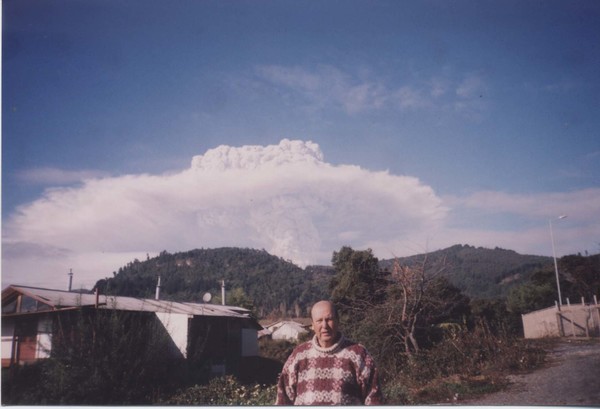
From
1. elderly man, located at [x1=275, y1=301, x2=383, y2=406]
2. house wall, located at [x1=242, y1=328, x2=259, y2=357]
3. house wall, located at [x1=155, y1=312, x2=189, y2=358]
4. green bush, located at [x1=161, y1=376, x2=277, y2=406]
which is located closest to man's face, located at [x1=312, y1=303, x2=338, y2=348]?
elderly man, located at [x1=275, y1=301, x2=383, y2=406]

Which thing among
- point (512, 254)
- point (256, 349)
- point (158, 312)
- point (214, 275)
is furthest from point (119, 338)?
point (512, 254)

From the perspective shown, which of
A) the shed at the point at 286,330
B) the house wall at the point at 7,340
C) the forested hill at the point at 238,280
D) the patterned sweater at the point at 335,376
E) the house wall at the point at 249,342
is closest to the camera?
the patterned sweater at the point at 335,376

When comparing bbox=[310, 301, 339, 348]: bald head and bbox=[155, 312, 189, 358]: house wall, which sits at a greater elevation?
bbox=[310, 301, 339, 348]: bald head

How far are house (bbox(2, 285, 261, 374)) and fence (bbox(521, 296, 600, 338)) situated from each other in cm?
1291

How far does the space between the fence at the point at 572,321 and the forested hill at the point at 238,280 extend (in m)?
14.7

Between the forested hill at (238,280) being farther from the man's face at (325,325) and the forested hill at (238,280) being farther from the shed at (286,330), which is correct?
the man's face at (325,325)

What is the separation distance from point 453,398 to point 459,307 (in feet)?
44.8

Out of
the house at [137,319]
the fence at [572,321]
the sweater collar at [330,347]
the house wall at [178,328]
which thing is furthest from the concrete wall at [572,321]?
the sweater collar at [330,347]

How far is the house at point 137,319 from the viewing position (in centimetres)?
923

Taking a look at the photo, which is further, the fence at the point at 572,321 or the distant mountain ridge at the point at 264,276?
the distant mountain ridge at the point at 264,276

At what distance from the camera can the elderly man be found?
2.39 meters

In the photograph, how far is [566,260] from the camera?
76.0 feet

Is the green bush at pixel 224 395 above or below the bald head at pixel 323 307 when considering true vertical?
below

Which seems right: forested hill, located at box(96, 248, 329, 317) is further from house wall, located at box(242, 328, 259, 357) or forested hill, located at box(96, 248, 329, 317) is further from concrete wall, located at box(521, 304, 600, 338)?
concrete wall, located at box(521, 304, 600, 338)
